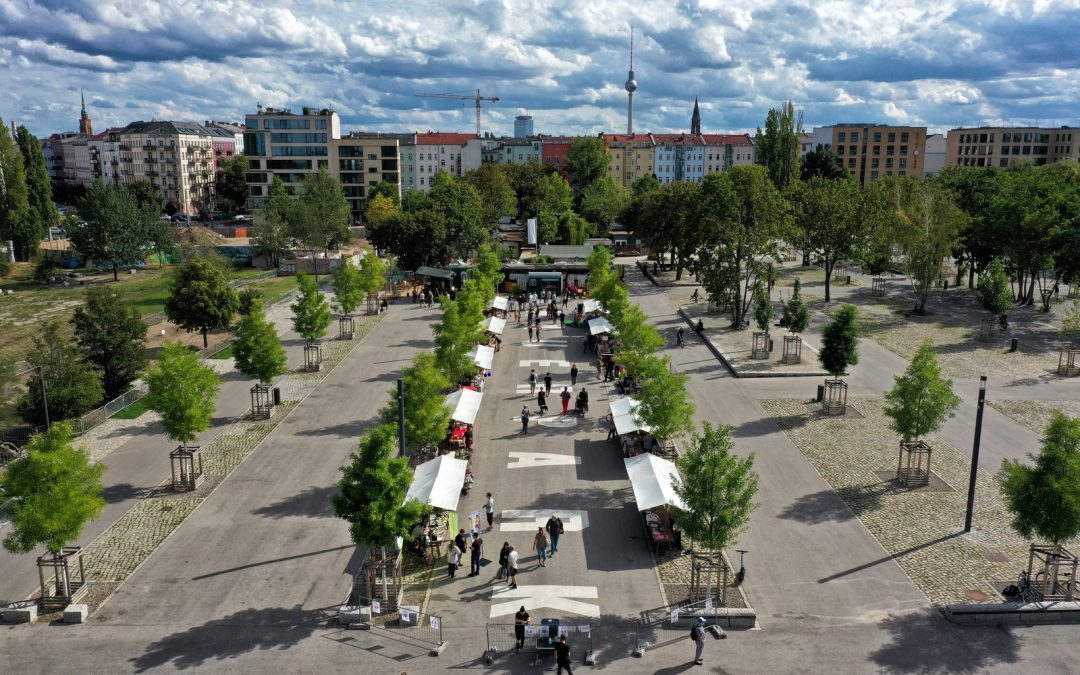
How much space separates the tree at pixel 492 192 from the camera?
9812 cm

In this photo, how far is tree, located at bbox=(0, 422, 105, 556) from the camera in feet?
64.0

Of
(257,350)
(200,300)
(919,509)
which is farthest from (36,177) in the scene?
(919,509)

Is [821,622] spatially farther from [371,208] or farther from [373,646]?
[371,208]

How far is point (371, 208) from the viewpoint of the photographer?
104m

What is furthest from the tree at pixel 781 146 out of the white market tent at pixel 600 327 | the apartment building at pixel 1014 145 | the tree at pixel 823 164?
the white market tent at pixel 600 327

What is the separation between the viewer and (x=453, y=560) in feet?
71.7

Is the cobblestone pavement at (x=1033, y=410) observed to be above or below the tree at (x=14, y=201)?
below

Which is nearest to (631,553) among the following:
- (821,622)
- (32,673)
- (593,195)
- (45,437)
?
(821,622)

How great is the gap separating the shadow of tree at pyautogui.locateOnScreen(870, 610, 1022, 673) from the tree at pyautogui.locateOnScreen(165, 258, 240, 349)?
4228cm

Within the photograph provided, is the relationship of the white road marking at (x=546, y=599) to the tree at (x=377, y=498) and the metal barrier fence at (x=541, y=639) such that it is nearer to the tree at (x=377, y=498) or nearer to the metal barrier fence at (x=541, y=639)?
the metal barrier fence at (x=541, y=639)

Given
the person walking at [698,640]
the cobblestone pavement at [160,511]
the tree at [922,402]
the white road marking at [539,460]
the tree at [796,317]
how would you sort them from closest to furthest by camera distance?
the person walking at [698,640] → the cobblestone pavement at [160,511] → the tree at [922,402] → the white road marking at [539,460] → the tree at [796,317]

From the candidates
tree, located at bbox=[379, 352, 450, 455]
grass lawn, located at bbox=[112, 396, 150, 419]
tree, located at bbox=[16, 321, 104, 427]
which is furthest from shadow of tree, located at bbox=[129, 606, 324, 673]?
tree, located at bbox=[16, 321, 104, 427]

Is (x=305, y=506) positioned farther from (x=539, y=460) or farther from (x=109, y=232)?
(x=109, y=232)

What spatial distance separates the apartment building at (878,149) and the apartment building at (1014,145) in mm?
7484
